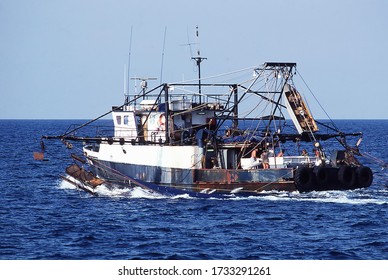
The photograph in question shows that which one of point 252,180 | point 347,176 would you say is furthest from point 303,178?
point 252,180

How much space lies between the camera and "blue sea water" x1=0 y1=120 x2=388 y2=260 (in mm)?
30094

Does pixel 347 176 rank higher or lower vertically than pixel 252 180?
higher

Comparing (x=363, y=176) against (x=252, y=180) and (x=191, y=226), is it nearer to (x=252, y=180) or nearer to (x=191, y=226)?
(x=252, y=180)

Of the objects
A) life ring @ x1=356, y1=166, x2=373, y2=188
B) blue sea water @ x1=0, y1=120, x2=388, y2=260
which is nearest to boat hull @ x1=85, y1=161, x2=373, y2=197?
life ring @ x1=356, y1=166, x2=373, y2=188

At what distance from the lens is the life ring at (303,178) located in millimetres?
41594

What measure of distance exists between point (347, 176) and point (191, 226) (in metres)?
10.4

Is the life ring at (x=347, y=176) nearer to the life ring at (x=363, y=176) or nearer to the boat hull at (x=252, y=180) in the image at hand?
the boat hull at (x=252, y=180)

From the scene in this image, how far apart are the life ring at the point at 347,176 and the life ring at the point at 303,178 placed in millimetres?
1517

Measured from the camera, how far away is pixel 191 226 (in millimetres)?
35562

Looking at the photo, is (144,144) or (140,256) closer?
(140,256)
